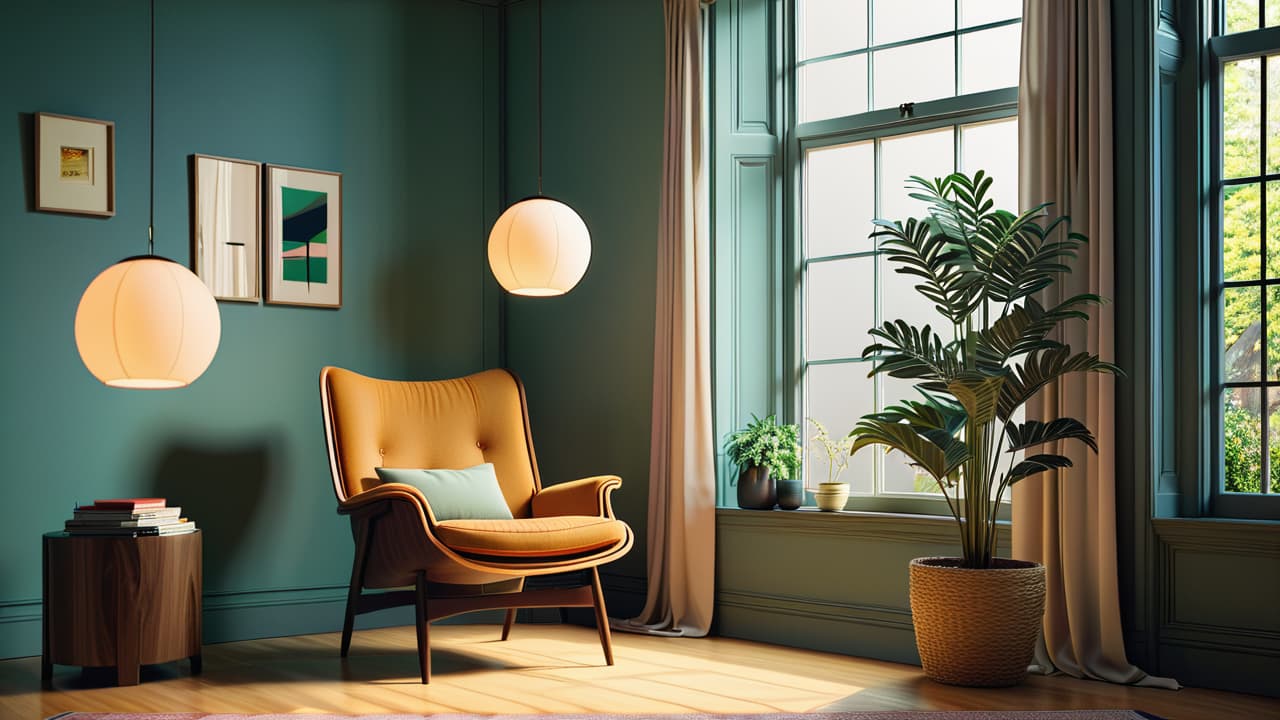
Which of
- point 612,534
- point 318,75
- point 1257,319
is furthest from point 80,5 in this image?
point 1257,319

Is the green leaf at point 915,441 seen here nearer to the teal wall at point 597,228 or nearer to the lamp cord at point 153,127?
the teal wall at point 597,228

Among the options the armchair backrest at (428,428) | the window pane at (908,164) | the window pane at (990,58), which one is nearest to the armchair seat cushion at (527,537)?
the armchair backrest at (428,428)

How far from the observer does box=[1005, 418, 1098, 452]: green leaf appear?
3.36m

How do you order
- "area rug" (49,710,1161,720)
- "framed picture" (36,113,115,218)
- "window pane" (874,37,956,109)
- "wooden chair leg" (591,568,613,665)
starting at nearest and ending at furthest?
1. "area rug" (49,710,1161,720)
2. "wooden chair leg" (591,568,613,665)
3. "framed picture" (36,113,115,218)
4. "window pane" (874,37,956,109)

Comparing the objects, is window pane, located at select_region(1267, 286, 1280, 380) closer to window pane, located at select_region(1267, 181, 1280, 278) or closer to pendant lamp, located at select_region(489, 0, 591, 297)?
window pane, located at select_region(1267, 181, 1280, 278)

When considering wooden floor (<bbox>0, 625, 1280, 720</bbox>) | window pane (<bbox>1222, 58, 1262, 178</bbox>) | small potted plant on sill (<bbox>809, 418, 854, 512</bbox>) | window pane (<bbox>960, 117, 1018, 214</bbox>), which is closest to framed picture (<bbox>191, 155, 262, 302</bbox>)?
wooden floor (<bbox>0, 625, 1280, 720</bbox>)

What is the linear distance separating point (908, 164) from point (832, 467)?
1.12 metres

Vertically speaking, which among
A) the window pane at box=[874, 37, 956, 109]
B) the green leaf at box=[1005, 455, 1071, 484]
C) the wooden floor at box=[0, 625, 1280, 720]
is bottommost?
the wooden floor at box=[0, 625, 1280, 720]

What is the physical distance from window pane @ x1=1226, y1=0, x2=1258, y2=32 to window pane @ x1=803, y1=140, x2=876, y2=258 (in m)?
1.22

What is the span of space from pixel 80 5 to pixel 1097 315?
3494mm

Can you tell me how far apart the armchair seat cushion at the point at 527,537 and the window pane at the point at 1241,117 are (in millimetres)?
2175

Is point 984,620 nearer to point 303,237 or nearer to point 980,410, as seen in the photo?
point 980,410

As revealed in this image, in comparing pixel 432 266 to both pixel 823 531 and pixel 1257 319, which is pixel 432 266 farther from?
pixel 1257 319

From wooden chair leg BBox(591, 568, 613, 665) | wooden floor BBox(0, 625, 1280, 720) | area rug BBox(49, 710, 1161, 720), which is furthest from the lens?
wooden chair leg BBox(591, 568, 613, 665)
